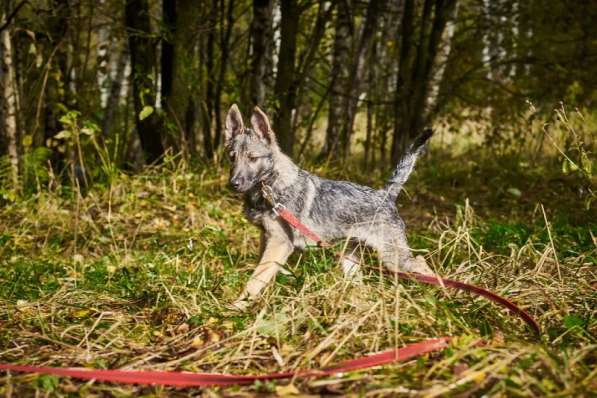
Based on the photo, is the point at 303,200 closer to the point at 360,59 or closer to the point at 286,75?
the point at 286,75

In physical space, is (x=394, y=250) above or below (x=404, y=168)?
below

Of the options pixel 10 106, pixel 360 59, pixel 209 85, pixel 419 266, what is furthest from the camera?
pixel 209 85

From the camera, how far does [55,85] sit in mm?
8414

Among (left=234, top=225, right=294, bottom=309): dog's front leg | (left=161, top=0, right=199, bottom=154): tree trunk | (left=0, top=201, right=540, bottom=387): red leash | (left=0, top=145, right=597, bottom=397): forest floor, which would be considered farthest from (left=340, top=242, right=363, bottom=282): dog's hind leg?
(left=161, top=0, right=199, bottom=154): tree trunk

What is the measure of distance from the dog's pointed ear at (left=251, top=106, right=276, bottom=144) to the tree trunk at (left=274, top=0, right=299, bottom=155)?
4130 mm

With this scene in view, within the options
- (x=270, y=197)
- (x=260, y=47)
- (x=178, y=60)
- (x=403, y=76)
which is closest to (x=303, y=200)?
(x=270, y=197)

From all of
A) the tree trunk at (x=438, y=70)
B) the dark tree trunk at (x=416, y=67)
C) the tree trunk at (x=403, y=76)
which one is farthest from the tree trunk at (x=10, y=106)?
the tree trunk at (x=438, y=70)

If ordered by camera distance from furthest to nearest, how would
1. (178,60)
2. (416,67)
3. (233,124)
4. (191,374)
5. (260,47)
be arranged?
(416,67), (260,47), (178,60), (233,124), (191,374)

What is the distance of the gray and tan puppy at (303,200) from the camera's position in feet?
14.1

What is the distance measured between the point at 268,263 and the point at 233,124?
1.46 metres

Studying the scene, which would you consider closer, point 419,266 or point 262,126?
point 419,266

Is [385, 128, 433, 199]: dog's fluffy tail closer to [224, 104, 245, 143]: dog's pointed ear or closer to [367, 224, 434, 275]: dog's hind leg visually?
[367, 224, 434, 275]: dog's hind leg

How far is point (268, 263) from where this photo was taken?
13.0 ft

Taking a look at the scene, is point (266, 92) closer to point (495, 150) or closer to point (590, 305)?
point (495, 150)
